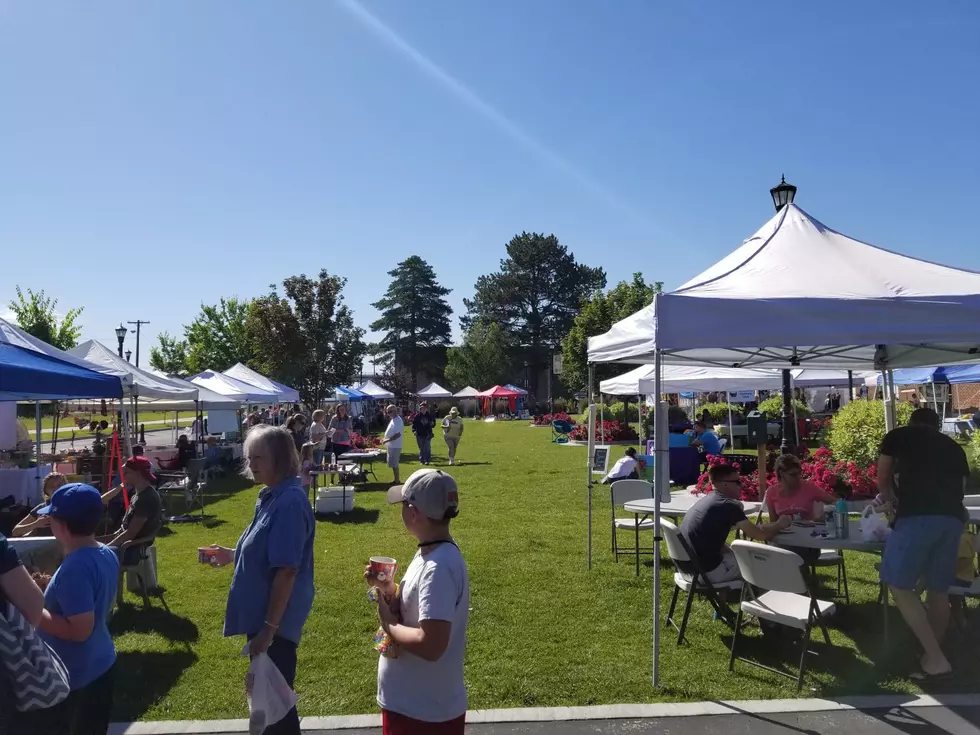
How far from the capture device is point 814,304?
4668 millimetres

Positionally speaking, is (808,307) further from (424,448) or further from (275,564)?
(424,448)

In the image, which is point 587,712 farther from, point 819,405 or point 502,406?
point 502,406

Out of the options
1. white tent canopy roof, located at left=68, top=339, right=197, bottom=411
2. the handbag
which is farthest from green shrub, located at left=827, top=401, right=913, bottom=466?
white tent canopy roof, located at left=68, top=339, right=197, bottom=411

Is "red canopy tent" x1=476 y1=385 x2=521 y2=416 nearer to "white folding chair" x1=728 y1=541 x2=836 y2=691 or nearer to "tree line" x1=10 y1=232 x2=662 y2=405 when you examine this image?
"tree line" x1=10 y1=232 x2=662 y2=405

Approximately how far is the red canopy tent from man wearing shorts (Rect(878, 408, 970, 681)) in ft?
162

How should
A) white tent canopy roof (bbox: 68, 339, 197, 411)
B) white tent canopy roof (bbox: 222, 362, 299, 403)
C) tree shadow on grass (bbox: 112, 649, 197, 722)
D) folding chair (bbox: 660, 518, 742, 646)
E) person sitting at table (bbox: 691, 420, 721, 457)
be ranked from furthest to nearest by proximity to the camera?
white tent canopy roof (bbox: 222, 362, 299, 403) → person sitting at table (bbox: 691, 420, 721, 457) → white tent canopy roof (bbox: 68, 339, 197, 411) → folding chair (bbox: 660, 518, 742, 646) → tree shadow on grass (bbox: 112, 649, 197, 722)

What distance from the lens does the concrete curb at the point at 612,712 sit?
4.09 m

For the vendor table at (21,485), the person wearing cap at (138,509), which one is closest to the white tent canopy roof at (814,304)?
the person wearing cap at (138,509)

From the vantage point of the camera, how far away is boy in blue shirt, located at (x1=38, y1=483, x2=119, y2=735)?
2725mm

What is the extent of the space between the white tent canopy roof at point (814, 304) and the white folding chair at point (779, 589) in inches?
51.3

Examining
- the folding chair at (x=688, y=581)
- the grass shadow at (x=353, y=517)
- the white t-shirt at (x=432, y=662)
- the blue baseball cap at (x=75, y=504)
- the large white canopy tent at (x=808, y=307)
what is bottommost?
the grass shadow at (x=353, y=517)

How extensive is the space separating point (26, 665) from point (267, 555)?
0.83 metres

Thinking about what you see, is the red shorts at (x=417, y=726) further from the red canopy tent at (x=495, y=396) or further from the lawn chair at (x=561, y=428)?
the red canopy tent at (x=495, y=396)

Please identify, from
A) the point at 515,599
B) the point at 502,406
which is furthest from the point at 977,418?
the point at 502,406
